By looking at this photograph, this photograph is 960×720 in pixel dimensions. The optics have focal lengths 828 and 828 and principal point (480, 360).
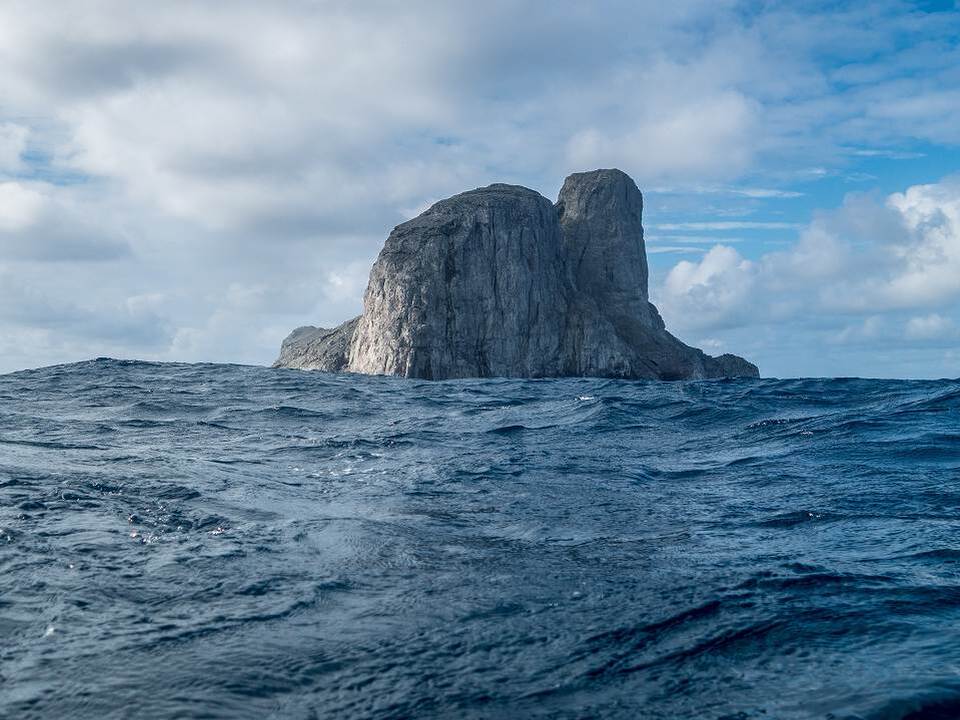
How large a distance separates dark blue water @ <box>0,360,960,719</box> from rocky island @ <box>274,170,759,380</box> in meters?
70.0

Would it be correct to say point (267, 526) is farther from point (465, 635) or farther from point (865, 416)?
point (865, 416)

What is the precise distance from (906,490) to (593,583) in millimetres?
6569

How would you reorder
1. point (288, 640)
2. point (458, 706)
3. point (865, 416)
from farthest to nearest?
point (865, 416), point (288, 640), point (458, 706)

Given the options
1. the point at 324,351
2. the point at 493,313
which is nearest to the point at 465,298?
the point at 493,313

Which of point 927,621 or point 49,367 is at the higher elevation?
point 49,367

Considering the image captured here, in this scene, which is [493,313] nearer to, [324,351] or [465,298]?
[465,298]

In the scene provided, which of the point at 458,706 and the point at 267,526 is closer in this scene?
the point at 458,706

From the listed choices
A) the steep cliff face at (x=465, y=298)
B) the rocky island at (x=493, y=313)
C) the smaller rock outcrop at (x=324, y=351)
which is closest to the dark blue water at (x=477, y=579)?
the steep cliff face at (x=465, y=298)

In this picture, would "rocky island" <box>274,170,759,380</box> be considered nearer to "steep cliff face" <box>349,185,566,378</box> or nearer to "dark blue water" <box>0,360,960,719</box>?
"steep cliff face" <box>349,185,566,378</box>

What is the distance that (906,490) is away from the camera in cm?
1133

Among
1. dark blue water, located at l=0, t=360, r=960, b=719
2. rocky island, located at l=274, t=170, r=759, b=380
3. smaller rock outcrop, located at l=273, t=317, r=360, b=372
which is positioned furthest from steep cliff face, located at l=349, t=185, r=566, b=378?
dark blue water, located at l=0, t=360, r=960, b=719

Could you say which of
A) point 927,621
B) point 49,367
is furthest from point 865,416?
point 49,367

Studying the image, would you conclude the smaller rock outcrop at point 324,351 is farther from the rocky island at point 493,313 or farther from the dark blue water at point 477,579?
the dark blue water at point 477,579

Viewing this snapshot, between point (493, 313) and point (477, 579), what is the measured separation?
8352 centimetres
